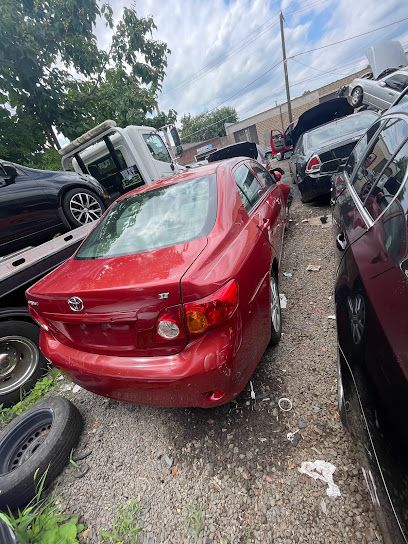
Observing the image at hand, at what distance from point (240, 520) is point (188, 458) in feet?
1.56

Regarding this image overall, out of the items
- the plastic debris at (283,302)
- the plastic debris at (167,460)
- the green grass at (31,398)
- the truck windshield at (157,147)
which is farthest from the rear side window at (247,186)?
the truck windshield at (157,147)

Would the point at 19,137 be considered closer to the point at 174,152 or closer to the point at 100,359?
the point at 174,152

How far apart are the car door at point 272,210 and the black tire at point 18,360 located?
2409mm

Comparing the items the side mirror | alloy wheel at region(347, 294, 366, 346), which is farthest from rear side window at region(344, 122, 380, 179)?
the side mirror

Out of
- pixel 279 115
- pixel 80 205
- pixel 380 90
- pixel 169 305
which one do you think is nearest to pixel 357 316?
pixel 169 305

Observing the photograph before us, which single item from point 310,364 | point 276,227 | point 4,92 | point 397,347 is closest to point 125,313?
point 397,347

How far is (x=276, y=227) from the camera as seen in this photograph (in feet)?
9.73

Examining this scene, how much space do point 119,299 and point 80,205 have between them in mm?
3653

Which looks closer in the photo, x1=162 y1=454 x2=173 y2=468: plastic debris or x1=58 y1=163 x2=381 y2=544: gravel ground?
x1=58 y1=163 x2=381 y2=544: gravel ground

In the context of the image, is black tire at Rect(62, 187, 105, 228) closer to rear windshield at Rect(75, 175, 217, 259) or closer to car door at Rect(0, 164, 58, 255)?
car door at Rect(0, 164, 58, 255)

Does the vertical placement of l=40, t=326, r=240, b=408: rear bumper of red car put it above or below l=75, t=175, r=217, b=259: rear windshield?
below

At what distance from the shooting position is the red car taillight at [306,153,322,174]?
4.89 metres

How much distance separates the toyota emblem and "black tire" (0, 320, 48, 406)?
1.39m

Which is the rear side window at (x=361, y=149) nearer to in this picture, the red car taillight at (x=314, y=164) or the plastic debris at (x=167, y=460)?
the red car taillight at (x=314, y=164)
